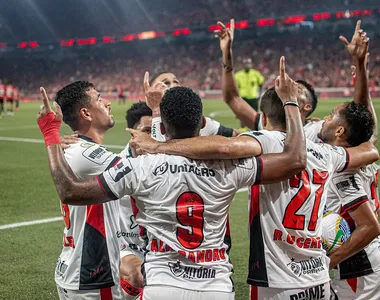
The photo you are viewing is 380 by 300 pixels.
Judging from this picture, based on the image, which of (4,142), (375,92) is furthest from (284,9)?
(4,142)

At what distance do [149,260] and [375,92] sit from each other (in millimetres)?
41218

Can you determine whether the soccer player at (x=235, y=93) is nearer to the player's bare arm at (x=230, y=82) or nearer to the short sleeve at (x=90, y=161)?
the player's bare arm at (x=230, y=82)

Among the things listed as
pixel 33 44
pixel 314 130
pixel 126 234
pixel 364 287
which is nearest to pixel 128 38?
pixel 33 44

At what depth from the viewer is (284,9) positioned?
57969 millimetres

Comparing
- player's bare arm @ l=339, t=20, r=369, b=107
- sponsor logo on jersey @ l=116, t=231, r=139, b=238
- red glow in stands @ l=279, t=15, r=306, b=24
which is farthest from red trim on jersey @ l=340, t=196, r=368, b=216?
red glow in stands @ l=279, t=15, r=306, b=24

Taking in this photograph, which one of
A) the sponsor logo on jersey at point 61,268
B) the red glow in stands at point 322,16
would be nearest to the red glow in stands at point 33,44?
the red glow in stands at point 322,16

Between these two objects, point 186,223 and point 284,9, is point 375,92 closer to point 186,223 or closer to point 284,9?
point 284,9

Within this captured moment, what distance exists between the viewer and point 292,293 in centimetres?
332

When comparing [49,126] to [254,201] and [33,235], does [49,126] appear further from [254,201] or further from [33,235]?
[33,235]

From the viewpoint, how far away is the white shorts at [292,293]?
131 inches

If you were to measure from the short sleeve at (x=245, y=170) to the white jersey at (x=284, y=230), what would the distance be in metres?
0.22

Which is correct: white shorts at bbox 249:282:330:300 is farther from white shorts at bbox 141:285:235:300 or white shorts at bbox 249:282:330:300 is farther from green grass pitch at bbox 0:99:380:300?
green grass pitch at bbox 0:99:380:300

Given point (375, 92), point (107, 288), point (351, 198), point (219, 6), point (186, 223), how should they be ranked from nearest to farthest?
point (186, 223)
point (107, 288)
point (351, 198)
point (375, 92)
point (219, 6)

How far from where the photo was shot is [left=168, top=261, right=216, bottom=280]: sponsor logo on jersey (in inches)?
118
